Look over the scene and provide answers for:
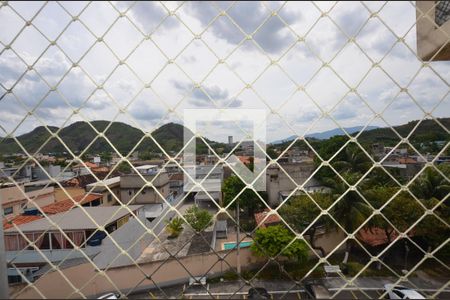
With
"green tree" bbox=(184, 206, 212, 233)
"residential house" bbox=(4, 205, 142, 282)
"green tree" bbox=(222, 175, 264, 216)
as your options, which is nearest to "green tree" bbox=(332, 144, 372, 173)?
"green tree" bbox=(222, 175, 264, 216)

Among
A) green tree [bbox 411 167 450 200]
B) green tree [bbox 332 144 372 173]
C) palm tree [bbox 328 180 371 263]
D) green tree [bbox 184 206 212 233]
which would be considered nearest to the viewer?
green tree [bbox 411 167 450 200]

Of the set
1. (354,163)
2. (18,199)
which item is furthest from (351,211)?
(18,199)

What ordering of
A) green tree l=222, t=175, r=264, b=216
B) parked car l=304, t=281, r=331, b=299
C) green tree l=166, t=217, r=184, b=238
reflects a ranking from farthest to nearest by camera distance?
green tree l=222, t=175, r=264, b=216 → green tree l=166, t=217, r=184, b=238 → parked car l=304, t=281, r=331, b=299

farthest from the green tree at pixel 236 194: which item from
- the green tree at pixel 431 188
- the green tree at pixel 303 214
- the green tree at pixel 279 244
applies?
the green tree at pixel 431 188

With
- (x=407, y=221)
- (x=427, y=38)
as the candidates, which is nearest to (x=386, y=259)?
(x=407, y=221)

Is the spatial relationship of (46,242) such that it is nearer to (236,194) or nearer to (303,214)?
(303,214)

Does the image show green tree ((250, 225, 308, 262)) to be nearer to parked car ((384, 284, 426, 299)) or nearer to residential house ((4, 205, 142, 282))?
residential house ((4, 205, 142, 282))

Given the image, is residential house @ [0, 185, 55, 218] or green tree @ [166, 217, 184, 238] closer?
residential house @ [0, 185, 55, 218]

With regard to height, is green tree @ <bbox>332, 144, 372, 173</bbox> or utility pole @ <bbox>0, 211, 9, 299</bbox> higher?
utility pole @ <bbox>0, 211, 9, 299</bbox>

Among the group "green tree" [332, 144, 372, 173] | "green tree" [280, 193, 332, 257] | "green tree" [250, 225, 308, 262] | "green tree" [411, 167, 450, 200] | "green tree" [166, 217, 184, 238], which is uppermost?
"green tree" [332, 144, 372, 173]

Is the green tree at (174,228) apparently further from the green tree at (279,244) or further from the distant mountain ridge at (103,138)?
the distant mountain ridge at (103,138)

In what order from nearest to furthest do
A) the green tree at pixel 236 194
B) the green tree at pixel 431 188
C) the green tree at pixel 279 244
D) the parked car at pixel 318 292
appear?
the parked car at pixel 318 292
the green tree at pixel 431 188
the green tree at pixel 279 244
the green tree at pixel 236 194
